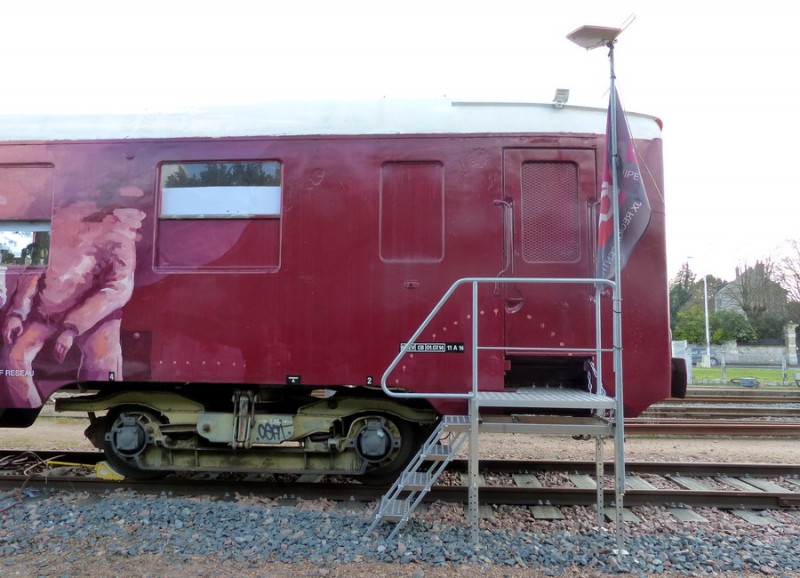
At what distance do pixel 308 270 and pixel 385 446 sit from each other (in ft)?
5.80

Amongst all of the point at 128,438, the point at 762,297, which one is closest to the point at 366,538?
the point at 128,438

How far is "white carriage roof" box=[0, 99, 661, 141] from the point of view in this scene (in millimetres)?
4770

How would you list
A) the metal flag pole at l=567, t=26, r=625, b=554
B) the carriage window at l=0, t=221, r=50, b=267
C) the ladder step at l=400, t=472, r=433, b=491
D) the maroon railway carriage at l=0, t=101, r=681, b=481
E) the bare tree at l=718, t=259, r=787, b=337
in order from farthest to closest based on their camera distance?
the bare tree at l=718, t=259, r=787, b=337
the carriage window at l=0, t=221, r=50, b=267
the maroon railway carriage at l=0, t=101, r=681, b=481
the ladder step at l=400, t=472, r=433, b=491
the metal flag pole at l=567, t=26, r=625, b=554

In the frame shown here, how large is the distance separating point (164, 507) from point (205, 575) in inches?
50.8

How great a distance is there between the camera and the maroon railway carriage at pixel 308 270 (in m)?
4.54

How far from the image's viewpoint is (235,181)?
483cm

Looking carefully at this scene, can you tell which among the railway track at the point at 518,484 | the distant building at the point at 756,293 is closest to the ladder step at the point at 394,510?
the railway track at the point at 518,484

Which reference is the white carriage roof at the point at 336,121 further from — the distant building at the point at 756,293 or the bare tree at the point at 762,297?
the distant building at the point at 756,293

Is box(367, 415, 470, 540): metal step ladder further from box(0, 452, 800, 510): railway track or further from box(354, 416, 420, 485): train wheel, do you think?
box(0, 452, 800, 510): railway track

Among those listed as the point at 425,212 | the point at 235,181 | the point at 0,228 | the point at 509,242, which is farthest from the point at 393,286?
the point at 0,228

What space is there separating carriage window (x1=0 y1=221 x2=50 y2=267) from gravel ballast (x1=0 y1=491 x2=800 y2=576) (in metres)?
2.29

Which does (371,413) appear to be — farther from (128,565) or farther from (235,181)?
(235,181)

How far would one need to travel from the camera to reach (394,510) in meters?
4.08

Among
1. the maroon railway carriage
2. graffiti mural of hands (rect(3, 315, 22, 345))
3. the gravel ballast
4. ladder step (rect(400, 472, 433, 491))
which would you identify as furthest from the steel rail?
graffiti mural of hands (rect(3, 315, 22, 345))
